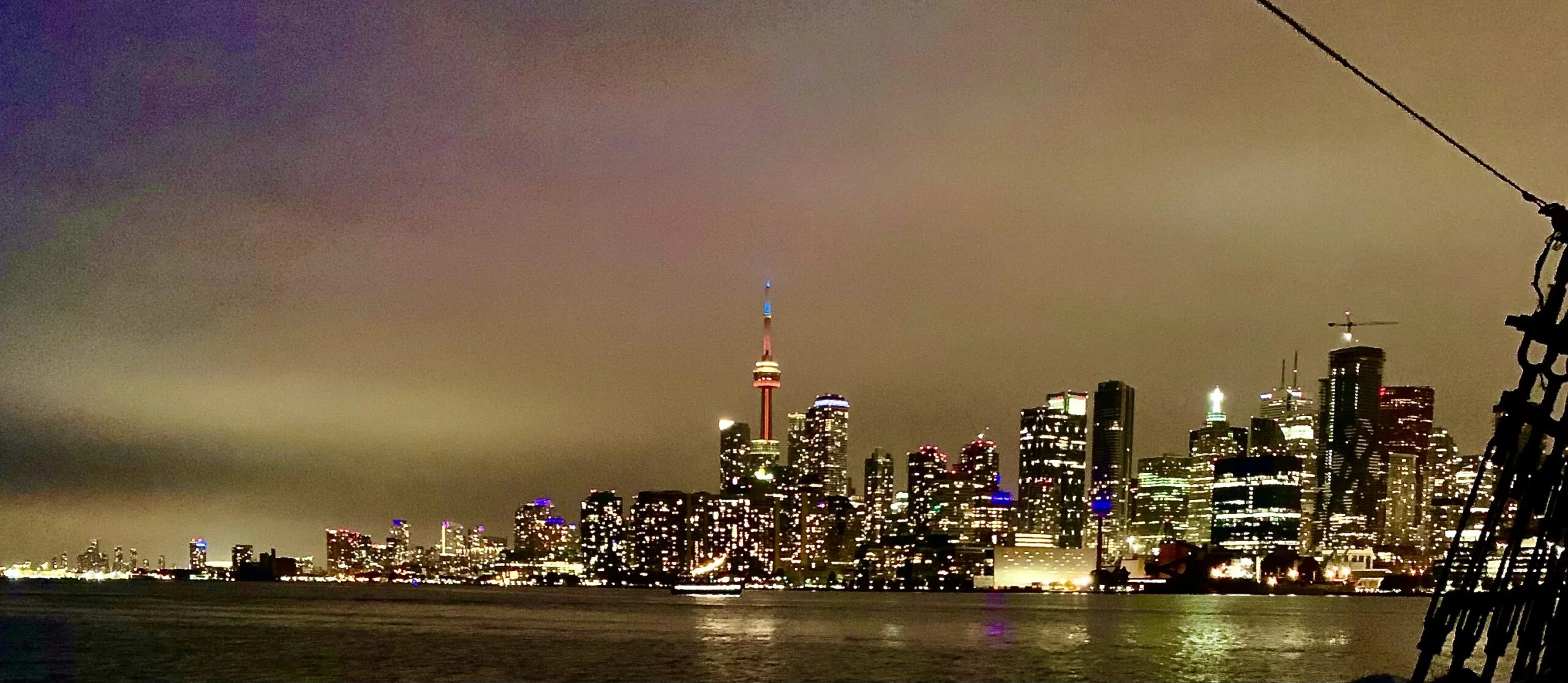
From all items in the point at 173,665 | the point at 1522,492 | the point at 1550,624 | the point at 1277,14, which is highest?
the point at 1277,14

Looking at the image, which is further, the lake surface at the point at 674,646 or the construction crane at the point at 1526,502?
the lake surface at the point at 674,646

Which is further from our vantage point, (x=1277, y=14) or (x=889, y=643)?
(x=889, y=643)

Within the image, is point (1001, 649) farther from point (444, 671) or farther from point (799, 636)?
point (444, 671)

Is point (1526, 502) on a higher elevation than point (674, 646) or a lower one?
higher

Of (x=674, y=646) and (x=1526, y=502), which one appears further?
(x=674, y=646)

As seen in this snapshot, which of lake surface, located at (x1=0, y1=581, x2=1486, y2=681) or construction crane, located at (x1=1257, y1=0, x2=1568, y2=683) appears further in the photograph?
lake surface, located at (x1=0, y1=581, x2=1486, y2=681)

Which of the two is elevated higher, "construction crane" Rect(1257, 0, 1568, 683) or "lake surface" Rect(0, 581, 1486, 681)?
"construction crane" Rect(1257, 0, 1568, 683)

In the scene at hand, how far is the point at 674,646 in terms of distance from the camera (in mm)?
95188

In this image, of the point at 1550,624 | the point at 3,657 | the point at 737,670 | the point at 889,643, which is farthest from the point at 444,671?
the point at 1550,624

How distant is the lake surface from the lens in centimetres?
7231

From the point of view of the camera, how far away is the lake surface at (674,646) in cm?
7231

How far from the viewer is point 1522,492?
57.9ft

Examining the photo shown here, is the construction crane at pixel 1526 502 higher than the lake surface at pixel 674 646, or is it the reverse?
the construction crane at pixel 1526 502

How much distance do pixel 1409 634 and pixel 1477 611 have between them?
115771 millimetres
